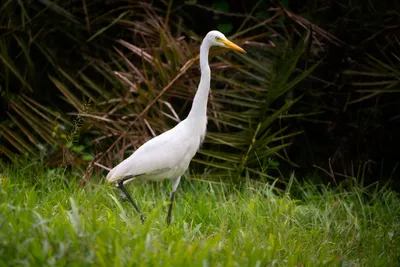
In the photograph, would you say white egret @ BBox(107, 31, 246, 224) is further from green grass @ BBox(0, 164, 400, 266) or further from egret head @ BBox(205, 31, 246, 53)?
green grass @ BBox(0, 164, 400, 266)

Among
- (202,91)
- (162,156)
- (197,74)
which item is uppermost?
(202,91)

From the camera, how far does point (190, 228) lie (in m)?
3.96

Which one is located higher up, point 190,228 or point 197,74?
point 197,74

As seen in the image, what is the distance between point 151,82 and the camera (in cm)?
558

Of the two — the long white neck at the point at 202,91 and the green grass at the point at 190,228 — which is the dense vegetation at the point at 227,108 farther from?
the long white neck at the point at 202,91

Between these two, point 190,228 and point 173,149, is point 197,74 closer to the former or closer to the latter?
point 173,149

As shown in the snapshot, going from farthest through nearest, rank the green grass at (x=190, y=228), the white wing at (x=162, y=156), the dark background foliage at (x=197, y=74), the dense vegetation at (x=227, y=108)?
the dark background foliage at (x=197, y=74) → the dense vegetation at (x=227, y=108) → the white wing at (x=162, y=156) → the green grass at (x=190, y=228)

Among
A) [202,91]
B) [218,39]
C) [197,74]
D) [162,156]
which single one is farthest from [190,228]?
[197,74]

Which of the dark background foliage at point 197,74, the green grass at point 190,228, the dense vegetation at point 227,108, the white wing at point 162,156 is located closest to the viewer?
the green grass at point 190,228

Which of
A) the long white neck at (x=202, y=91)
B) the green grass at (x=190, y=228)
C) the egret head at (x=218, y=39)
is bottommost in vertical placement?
the green grass at (x=190, y=228)

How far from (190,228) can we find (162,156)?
55 centimetres

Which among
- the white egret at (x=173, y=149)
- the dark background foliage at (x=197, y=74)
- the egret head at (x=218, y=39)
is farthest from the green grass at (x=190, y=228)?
the egret head at (x=218, y=39)

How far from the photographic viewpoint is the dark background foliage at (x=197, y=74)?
548 centimetres

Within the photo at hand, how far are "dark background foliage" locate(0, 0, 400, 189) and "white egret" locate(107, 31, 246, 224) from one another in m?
0.86
